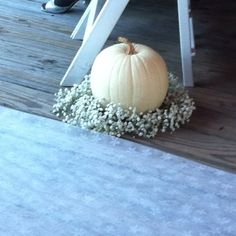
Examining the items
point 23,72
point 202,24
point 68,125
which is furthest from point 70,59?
point 202,24

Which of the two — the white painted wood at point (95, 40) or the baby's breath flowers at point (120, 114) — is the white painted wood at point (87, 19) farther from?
the baby's breath flowers at point (120, 114)

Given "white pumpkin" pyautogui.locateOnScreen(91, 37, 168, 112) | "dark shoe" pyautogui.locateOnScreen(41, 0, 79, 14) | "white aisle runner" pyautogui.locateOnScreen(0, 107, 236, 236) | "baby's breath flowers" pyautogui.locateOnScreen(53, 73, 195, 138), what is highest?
"white pumpkin" pyautogui.locateOnScreen(91, 37, 168, 112)

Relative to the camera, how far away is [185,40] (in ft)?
5.34

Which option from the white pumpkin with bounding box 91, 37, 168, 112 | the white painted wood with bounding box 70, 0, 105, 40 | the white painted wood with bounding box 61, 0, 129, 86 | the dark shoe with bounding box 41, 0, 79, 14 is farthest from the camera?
the dark shoe with bounding box 41, 0, 79, 14

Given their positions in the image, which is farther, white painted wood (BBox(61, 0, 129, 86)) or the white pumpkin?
white painted wood (BBox(61, 0, 129, 86))

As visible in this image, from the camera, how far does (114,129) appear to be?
1.46 m

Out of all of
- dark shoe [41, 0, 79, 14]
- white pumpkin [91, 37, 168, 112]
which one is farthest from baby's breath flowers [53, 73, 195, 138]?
dark shoe [41, 0, 79, 14]

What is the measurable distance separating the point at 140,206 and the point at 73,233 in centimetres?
18

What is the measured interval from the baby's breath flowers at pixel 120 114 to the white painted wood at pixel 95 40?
0.09m

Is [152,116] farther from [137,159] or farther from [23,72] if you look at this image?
[23,72]

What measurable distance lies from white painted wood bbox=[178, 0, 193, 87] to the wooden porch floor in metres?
0.05

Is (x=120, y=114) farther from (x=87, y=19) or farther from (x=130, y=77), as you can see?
(x=87, y=19)

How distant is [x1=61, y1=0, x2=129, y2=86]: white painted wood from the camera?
5.15 ft

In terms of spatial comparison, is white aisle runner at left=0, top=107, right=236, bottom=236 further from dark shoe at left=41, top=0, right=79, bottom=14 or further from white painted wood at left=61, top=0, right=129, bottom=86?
dark shoe at left=41, top=0, right=79, bottom=14
